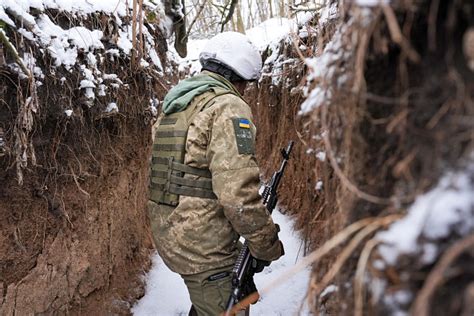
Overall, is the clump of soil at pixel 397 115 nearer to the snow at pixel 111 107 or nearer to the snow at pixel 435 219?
the snow at pixel 435 219

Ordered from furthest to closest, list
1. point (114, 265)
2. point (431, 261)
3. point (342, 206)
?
point (114, 265) < point (342, 206) < point (431, 261)

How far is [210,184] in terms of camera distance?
2.23m

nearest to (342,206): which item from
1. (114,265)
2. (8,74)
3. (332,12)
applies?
(332,12)

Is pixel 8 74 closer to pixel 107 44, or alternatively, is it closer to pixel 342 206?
pixel 107 44

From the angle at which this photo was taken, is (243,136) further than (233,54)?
No

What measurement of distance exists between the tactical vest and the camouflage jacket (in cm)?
4

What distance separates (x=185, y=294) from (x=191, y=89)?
7.30 ft

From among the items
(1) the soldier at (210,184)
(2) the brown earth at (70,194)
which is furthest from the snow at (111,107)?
(1) the soldier at (210,184)

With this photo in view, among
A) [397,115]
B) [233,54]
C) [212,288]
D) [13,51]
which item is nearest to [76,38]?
[13,51]

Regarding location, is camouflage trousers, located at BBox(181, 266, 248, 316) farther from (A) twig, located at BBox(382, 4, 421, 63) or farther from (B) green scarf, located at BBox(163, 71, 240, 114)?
(A) twig, located at BBox(382, 4, 421, 63)

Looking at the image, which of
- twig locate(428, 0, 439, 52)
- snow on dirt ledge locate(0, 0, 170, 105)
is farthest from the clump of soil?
snow on dirt ledge locate(0, 0, 170, 105)

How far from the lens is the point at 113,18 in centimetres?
318

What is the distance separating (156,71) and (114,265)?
1788 mm

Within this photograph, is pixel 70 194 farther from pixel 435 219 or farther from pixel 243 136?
pixel 435 219
